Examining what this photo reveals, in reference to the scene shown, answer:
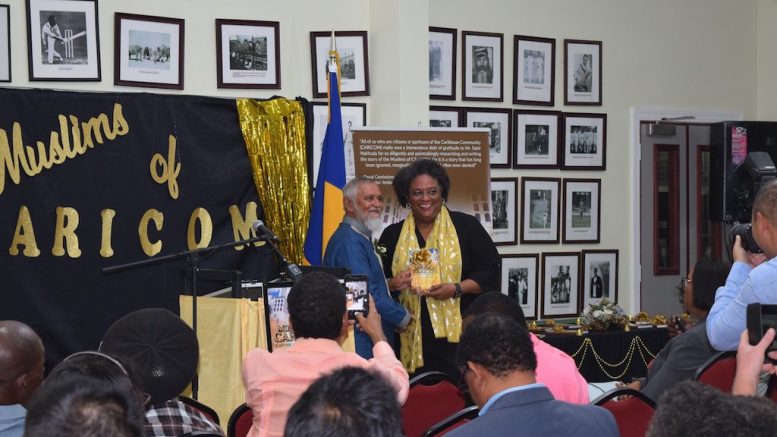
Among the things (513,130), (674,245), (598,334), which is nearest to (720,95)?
(674,245)

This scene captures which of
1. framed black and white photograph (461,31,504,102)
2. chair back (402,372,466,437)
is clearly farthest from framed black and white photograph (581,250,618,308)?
chair back (402,372,466,437)

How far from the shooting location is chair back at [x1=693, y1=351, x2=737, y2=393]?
3273mm

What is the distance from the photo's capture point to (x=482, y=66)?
7.36 m

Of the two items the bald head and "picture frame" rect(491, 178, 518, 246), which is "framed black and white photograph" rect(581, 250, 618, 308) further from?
the bald head

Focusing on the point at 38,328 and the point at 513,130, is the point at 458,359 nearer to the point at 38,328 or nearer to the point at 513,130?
the point at 38,328

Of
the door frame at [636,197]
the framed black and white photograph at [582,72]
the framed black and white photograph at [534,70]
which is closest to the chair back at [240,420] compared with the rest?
the framed black and white photograph at [534,70]

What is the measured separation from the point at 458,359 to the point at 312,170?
13.3 ft

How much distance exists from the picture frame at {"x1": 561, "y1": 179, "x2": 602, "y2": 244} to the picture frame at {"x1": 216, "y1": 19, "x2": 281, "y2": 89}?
8.98 ft

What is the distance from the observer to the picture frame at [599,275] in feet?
25.5

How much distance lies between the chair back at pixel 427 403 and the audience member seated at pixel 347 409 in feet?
6.23

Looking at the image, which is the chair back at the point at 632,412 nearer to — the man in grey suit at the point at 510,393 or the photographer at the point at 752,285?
the photographer at the point at 752,285

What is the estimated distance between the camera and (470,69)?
24.0 feet

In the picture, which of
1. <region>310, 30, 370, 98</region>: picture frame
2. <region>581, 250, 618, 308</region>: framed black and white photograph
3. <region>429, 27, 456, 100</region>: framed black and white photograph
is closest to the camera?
<region>310, 30, 370, 98</region>: picture frame

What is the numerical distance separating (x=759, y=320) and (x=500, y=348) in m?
0.66
